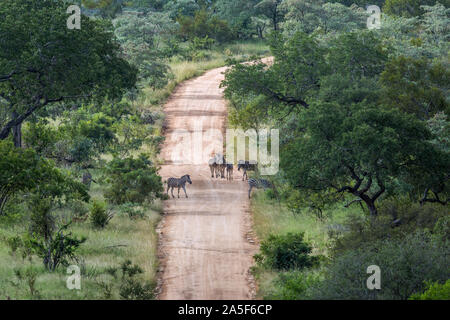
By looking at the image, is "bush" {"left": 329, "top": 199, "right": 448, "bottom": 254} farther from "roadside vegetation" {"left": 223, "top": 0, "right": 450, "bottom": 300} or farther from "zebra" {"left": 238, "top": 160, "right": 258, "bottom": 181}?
"zebra" {"left": 238, "top": 160, "right": 258, "bottom": 181}

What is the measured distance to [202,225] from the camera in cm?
2266

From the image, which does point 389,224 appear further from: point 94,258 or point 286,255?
point 94,258

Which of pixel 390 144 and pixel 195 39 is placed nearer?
pixel 390 144

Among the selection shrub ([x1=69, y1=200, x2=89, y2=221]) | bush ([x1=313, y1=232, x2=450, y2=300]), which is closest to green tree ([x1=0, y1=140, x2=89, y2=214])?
shrub ([x1=69, y1=200, x2=89, y2=221])

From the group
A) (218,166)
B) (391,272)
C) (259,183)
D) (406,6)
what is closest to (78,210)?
(259,183)

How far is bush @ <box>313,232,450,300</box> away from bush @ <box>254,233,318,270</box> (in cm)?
358

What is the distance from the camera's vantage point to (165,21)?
60594mm

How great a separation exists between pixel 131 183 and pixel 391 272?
13.0m

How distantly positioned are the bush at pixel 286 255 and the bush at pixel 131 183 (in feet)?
23.4

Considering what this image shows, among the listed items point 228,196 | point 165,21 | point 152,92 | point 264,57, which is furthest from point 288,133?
point 165,21

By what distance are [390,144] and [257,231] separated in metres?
5.27

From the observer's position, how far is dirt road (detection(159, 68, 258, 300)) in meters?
16.6
